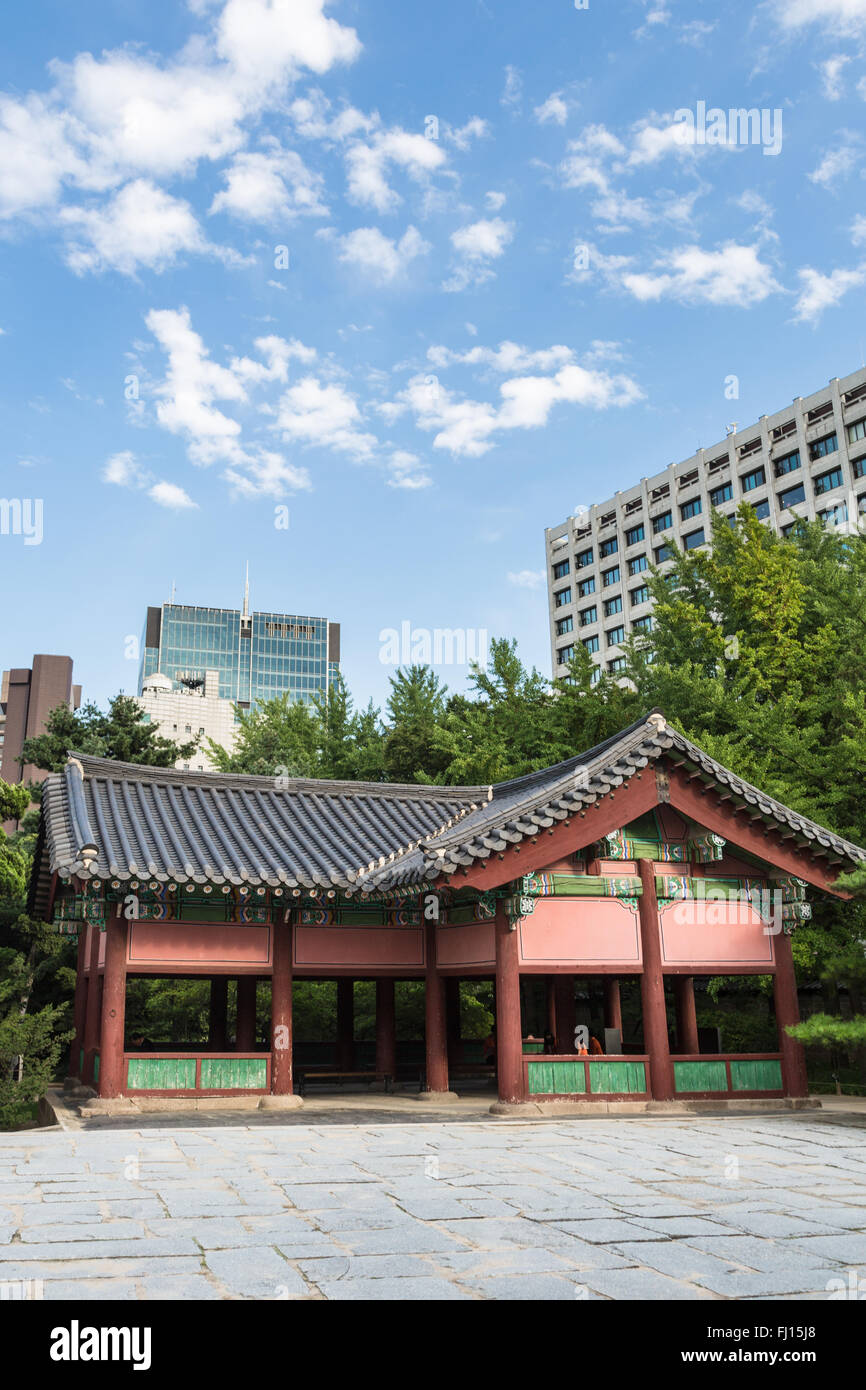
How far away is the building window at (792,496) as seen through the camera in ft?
247

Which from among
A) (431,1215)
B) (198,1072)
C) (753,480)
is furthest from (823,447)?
(431,1215)

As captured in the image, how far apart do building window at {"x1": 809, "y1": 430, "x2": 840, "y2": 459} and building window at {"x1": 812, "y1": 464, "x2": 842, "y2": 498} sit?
1.20 m

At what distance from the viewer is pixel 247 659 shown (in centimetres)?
14662

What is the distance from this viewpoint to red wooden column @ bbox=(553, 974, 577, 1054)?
21.0 meters

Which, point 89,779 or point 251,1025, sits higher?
point 89,779

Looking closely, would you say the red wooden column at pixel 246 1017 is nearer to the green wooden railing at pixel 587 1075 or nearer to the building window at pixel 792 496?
the green wooden railing at pixel 587 1075

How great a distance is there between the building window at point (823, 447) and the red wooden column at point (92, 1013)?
64.9 metres

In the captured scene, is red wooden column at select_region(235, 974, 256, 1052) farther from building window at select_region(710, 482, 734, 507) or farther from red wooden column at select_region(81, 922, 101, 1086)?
building window at select_region(710, 482, 734, 507)

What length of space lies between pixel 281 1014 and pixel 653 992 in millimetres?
6080

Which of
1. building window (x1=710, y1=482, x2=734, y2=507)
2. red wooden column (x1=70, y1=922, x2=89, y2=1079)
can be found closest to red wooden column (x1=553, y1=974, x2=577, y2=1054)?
red wooden column (x1=70, y1=922, x2=89, y2=1079)

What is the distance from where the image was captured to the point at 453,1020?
2341 centimetres

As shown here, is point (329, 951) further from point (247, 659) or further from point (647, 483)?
point (247, 659)
